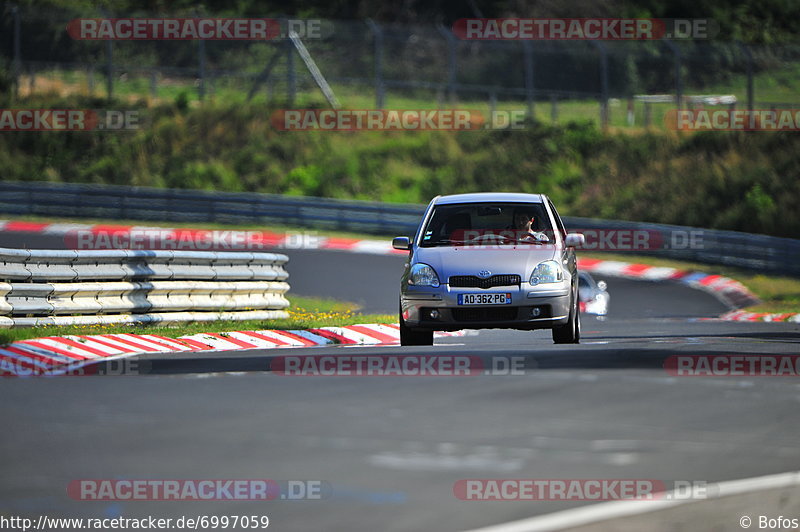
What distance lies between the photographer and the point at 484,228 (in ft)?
46.0

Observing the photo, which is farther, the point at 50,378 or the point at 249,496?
the point at 50,378

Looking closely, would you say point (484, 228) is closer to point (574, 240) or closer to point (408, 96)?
point (574, 240)

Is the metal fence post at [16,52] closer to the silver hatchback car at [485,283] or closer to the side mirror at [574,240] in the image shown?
the silver hatchback car at [485,283]

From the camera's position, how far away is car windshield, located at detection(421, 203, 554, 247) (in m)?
13.7

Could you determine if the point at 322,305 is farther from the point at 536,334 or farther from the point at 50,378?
the point at 50,378

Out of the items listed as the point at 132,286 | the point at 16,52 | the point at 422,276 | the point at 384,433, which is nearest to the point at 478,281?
the point at 422,276

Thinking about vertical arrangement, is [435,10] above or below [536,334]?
above

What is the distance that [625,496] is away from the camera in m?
6.38

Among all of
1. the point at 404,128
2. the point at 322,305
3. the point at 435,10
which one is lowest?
the point at 322,305

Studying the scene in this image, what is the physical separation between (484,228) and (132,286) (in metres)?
4.08

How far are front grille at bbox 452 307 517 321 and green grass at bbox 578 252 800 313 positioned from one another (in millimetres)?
13495

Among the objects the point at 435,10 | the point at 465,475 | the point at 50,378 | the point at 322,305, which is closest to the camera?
the point at 465,475

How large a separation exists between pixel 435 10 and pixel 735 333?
3982cm

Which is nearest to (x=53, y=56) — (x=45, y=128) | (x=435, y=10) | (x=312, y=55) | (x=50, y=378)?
(x=45, y=128)
